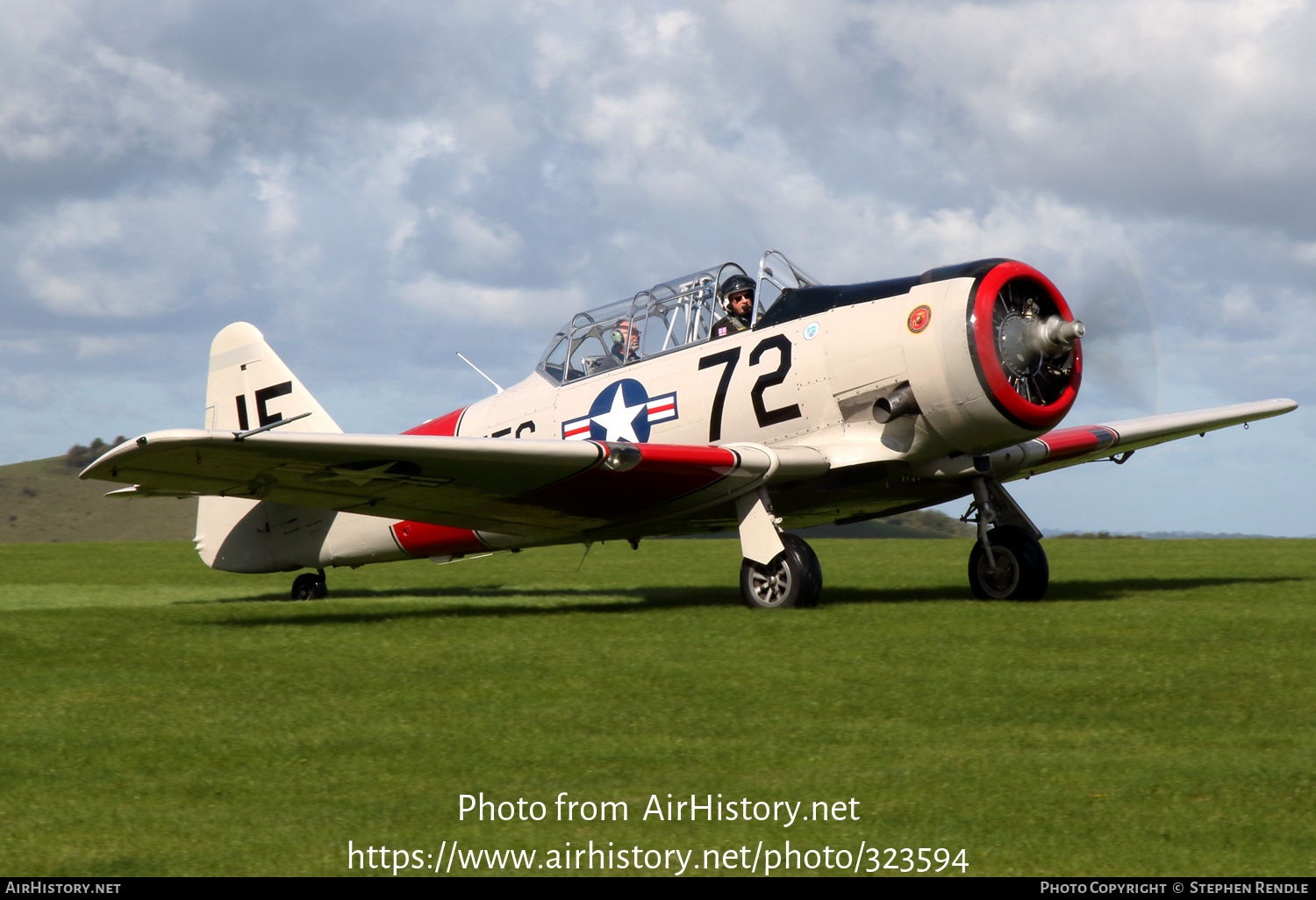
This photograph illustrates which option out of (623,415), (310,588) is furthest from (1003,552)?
(310,588)

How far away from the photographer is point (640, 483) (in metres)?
10.2

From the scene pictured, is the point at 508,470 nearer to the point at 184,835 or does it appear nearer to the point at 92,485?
the point at 184,835

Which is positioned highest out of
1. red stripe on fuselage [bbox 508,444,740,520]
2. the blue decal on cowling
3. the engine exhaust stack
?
the blue decal on cowling

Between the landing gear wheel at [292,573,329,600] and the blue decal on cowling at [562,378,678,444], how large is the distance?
3680 mm

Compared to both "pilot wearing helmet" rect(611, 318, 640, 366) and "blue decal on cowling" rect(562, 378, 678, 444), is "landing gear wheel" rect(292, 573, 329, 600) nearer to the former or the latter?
"blue decal on cowling" rect(562, 378, 678, 444)

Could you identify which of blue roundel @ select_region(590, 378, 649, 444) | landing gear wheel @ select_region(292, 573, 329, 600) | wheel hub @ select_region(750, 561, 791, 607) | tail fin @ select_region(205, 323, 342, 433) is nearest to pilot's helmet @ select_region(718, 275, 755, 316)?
blue roundel @ select_region(590, 378, 649, 444)

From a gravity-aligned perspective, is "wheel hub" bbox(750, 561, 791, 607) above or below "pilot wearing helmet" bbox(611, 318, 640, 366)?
below

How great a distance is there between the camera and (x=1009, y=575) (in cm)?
1057

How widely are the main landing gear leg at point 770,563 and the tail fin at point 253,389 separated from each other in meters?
6.10

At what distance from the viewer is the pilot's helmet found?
1114cm

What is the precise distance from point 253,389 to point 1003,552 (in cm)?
876

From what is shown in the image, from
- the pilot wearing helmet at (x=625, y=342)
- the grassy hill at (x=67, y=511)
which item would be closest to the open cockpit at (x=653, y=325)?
the pilot wearing helmet at (x=625, y=342)

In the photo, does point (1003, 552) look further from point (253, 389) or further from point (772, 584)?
point (253, 389)

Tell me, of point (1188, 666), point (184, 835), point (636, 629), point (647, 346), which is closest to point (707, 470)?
point (636, 629)
